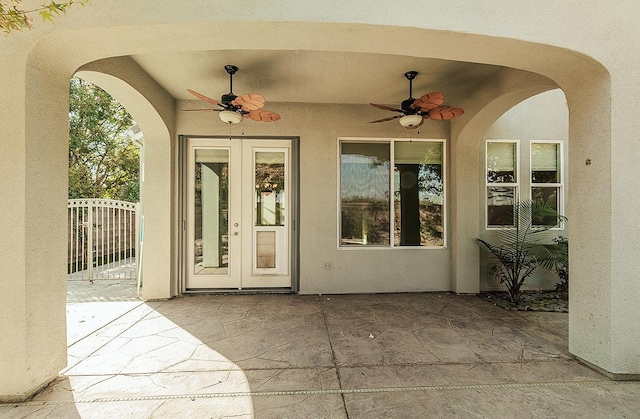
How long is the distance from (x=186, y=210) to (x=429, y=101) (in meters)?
4.20

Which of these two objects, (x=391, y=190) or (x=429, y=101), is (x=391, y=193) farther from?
(x=429, y=101)

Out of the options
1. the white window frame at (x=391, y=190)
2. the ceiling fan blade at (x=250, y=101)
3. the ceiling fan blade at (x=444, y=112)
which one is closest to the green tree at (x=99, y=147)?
the ceiling fan blade at (x=250, y=101)

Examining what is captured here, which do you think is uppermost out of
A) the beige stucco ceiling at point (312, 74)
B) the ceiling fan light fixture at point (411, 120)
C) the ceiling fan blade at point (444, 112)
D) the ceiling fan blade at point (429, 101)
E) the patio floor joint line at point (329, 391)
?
the beige stucco ceiling at point (312, 74)

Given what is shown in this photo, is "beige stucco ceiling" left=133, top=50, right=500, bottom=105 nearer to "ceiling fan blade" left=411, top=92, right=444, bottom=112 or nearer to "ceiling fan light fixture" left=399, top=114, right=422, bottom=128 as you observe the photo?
"ceiling fan blade" left=411, top=92, right=444, bottom=112

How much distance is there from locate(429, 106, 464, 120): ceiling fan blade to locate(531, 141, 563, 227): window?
2570mm

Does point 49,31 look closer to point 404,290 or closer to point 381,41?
point 381,41

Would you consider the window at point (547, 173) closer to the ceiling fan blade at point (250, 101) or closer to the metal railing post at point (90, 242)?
the ceiling fan blade at point (250, 101)

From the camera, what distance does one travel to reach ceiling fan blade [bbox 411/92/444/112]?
10.9 feet

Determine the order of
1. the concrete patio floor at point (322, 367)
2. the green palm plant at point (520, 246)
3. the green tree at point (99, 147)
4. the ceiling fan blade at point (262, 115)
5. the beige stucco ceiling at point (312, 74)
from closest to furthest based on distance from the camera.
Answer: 1. the concrete patio floor at point (322, 367)
2. the beige stucco ceiling at point (312, 74)
3. the ceiling fan blade at point (262, 115)
4. the green palm plant at point (520, 246)
5. the green tree at point (99, 147)

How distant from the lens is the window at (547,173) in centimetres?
514

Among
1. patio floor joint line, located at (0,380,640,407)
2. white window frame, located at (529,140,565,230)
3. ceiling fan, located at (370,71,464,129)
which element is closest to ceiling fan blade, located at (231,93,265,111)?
ceiling fan, located at (370,71,464,129)

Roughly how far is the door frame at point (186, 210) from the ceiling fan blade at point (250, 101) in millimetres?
1460

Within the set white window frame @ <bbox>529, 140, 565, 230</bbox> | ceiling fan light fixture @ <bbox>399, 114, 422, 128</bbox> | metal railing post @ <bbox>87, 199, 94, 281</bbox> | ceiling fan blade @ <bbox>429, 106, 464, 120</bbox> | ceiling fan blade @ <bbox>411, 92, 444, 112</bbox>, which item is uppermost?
ceiling fan blade @ <bbox>411, 92, 444, 112</bbox>

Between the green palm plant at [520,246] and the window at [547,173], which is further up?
the window at [547,173]
